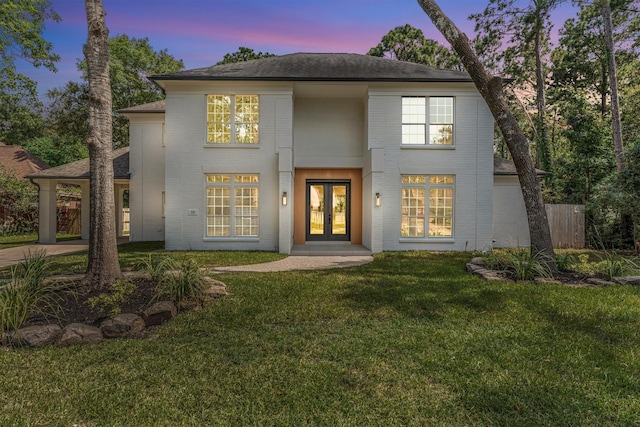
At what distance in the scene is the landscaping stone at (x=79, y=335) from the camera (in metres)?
3.55

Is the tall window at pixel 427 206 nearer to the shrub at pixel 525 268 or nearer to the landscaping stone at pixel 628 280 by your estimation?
the shrub at pixel 525 268

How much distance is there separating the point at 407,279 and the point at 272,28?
1386 centimetres

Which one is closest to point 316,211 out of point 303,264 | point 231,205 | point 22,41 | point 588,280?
point 231,205

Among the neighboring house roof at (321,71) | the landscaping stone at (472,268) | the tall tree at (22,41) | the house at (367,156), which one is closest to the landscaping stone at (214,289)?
the landscaping stone at (472,268)

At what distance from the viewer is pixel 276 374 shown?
2947 millimetres

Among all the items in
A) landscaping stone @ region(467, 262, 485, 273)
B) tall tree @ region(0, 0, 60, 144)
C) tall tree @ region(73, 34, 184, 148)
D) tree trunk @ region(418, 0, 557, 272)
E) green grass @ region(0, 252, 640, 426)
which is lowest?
green grass @ region(0, 252, 640, 426)

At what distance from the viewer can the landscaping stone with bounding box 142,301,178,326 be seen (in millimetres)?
4180

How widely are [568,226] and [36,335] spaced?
51.4 ft

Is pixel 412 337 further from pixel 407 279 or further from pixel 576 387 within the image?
pixel 407 279

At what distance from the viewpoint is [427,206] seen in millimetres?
11672

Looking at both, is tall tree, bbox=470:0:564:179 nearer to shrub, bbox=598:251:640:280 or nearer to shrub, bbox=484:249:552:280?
shrub, bbox=598:251:640:280

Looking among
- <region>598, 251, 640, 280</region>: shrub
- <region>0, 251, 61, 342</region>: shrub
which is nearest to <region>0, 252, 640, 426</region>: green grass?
<region>0, 251, 61, 342</region>: shrub

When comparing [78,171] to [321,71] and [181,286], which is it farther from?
[181,286]

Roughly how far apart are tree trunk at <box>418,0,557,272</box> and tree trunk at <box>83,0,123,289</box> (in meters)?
6.68
